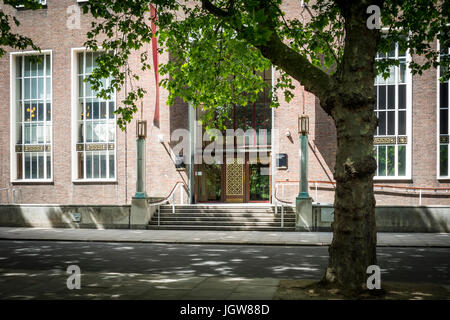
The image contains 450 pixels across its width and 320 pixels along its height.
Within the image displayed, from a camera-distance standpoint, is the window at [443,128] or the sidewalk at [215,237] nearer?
the sidewalk at [215,237]

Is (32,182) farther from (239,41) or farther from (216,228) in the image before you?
(239,41)

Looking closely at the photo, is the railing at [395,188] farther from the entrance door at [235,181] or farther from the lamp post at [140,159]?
the lamp post at [140,159]

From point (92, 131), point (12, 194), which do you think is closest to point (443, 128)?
point (92, 131)

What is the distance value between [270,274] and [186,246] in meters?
4.83

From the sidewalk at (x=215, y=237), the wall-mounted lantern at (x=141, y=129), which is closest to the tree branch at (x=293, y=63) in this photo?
the sidewalk at (x=215, y=237)

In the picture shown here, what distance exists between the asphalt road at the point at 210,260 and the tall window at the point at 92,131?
9.15 m

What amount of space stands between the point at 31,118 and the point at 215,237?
1409 centimetres

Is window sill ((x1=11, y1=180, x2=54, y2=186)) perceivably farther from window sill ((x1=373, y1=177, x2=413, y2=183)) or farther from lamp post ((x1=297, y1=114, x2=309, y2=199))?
window sill ((x1=373, y1=177, x2=413, y2=183))

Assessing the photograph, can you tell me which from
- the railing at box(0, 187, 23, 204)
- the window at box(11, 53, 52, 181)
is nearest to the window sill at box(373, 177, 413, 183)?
the window at box(11, 53, 52, 181)

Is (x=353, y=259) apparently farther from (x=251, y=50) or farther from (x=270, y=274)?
(x=251, y=50)

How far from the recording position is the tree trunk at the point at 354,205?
19.5ft

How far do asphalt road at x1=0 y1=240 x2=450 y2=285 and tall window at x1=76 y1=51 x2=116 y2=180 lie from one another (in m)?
9.15

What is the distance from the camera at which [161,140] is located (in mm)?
20656
